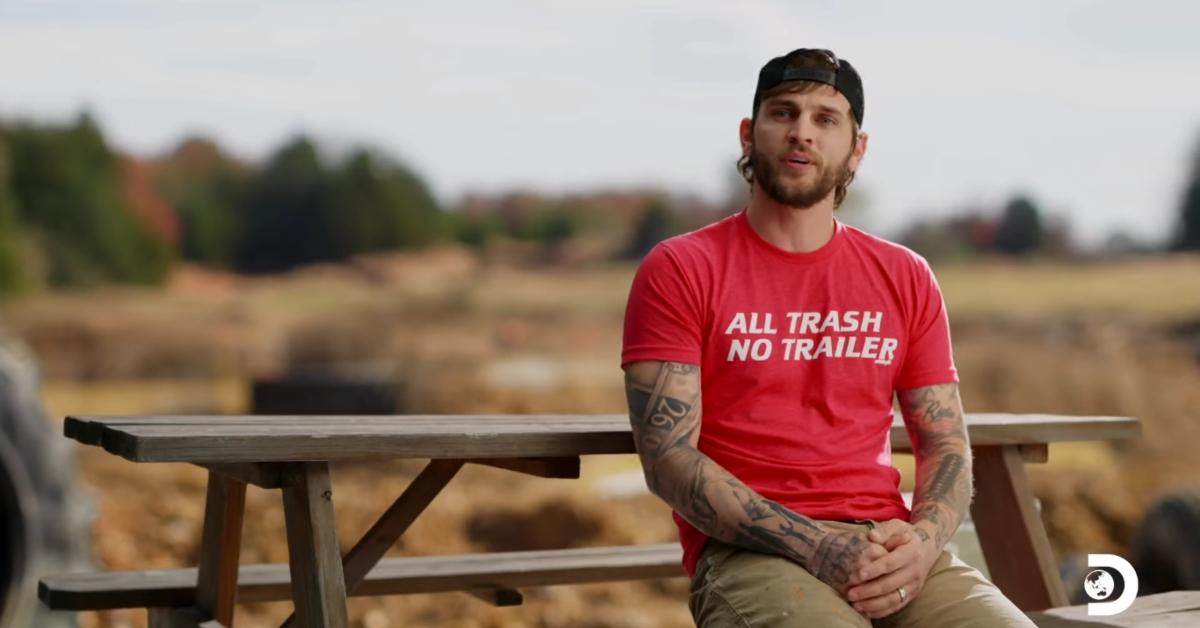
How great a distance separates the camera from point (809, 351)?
9.41ft

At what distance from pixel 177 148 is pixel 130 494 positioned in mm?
6196

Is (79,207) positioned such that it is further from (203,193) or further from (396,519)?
(396,519)

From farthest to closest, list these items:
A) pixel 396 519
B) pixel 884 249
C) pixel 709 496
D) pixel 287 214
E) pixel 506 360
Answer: pixel 287 214 → pixel 506 360 → pixel 396 519 → pixel 884 249 → pixel 709 496

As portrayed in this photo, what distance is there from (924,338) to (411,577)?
145cm

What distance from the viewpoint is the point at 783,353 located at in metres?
2.84

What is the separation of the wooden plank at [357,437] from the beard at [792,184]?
540 mm

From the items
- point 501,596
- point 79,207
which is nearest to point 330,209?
point 79,207

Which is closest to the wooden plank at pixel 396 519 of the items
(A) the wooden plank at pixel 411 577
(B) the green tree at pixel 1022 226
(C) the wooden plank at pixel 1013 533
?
(A) the wooden plank at pixel 411 577


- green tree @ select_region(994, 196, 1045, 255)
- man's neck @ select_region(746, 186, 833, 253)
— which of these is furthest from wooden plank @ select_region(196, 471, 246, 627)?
green tree @ select_region(994, 196, 1045, 255)

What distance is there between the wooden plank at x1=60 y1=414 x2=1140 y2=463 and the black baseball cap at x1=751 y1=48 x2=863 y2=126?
0.69 meters

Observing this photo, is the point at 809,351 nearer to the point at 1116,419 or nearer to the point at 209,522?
the point at 1116,419

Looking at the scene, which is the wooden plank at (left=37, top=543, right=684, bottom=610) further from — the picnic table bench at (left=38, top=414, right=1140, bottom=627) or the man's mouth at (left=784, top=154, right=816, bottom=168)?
the man's mouth at (left=784, top=154, right=816, bottom=168)

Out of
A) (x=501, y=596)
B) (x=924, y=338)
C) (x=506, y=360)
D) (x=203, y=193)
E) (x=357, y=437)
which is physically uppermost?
(x=924, y=338)

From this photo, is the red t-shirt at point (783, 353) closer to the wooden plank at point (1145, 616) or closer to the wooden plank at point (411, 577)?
the wooden plank at point (1145, 616)
